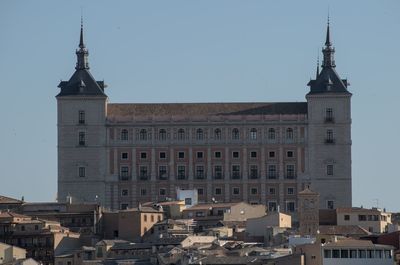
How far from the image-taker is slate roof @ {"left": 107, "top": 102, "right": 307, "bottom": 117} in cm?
17938

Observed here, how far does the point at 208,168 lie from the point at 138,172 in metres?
4.54

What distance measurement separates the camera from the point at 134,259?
145 metres

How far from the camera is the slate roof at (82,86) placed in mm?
177875

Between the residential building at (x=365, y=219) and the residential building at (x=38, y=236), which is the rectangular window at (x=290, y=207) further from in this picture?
the residential building at (x=38, y=236)

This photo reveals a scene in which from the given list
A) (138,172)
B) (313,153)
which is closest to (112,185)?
(138,172)

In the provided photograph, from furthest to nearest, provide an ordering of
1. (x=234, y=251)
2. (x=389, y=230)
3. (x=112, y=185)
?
(x=112, y=185), (x=389, y=230), (x=234, y=251)

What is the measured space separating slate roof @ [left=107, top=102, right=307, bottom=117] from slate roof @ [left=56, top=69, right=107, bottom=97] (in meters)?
1.63

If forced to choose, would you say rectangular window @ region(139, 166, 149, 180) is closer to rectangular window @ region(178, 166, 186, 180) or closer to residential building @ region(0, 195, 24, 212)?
rectangular window @ region(178, 166, 186, 180)

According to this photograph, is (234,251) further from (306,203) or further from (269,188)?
(269,188)

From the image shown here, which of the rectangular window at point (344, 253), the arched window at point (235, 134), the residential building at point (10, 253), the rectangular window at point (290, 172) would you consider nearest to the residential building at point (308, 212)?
the rectangular window at point (290, 172)

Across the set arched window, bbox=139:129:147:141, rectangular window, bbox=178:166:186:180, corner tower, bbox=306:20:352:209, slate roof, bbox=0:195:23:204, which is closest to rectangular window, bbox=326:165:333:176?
corner tower, bbox=306:20:352:209

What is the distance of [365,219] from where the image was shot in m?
160

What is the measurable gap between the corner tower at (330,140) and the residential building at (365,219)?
13.0 metres

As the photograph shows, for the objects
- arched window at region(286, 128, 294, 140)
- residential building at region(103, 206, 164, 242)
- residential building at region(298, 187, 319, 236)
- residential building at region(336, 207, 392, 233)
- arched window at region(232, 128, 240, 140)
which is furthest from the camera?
arched window at region(232, 128, 240, 140)
